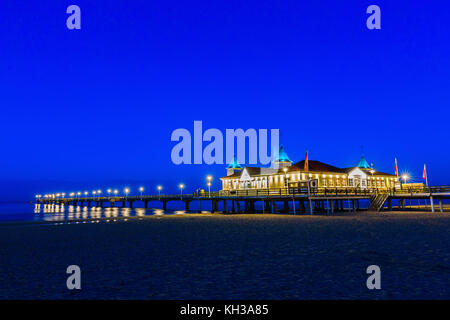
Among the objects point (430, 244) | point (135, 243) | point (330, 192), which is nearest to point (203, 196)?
point (330, 192)

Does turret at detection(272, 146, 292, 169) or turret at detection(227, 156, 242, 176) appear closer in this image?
turret at detection(272, 146, 292, 169)

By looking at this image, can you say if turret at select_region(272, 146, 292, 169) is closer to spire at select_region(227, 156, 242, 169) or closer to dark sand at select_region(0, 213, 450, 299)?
spire at select_region(227, 156, 242, 169)

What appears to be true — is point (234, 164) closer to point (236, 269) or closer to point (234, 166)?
point (234, 166)

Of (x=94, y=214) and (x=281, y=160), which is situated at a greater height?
(x=281, y=160)

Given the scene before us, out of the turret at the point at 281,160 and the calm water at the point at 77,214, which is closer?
the calm water at the point at 77,214

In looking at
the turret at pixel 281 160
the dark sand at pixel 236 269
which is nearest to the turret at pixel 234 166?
the turret at pixel 281 160

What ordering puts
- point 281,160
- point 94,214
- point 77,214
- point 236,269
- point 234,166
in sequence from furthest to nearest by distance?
point 234,166
point 281,160
point 77,214
point 94,214
point 236,269

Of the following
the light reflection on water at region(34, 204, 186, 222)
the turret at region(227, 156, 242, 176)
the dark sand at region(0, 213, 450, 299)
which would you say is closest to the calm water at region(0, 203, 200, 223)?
the light reflection on water at region(34, 204, 186, 222)

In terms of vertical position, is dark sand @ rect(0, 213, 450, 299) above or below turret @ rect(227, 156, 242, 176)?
below

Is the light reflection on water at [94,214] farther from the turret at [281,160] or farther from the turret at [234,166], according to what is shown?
the turret at [281,160]

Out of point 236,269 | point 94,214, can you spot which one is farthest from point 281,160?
point 236,269

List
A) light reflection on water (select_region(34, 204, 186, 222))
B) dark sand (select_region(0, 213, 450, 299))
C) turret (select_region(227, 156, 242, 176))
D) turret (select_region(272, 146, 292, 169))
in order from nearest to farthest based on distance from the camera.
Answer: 1. dark sand (select_region(0, 213, 450, 299))
2. light reflection on water (select_region(34, 204, 186, 222))
3. turret (select_region(272, 146, 292, 169))
4. turret (select_region(227, 156, 242, 176))
